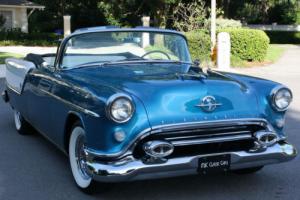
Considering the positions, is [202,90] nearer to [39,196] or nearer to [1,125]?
[39,196]

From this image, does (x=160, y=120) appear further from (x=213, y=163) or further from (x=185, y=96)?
(x=213, y=163)

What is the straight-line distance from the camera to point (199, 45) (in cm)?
1942

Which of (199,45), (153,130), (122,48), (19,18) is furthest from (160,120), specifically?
(19,18)

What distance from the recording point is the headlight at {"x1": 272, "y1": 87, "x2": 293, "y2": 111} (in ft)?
16.0

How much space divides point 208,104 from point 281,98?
88 centimetres

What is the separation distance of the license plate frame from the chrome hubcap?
115cm

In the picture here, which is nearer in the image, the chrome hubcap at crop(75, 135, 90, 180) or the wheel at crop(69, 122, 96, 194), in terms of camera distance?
the wheel at crop(69, 122, 96, 194)

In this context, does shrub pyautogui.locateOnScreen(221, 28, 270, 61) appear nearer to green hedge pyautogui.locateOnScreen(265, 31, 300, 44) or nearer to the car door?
the car door

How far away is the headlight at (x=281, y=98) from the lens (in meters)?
4.88

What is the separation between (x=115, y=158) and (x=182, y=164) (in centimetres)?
56

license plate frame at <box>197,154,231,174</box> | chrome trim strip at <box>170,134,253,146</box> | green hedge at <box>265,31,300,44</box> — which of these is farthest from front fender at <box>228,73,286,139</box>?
green hedge at <box>265,31,300,44</box>

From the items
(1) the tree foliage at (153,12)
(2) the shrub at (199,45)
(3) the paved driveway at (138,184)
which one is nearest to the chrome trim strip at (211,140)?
(3) the paved driveway at (138,184)

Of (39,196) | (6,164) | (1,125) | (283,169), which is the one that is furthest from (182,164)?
(1,125)

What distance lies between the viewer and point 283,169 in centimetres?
570
